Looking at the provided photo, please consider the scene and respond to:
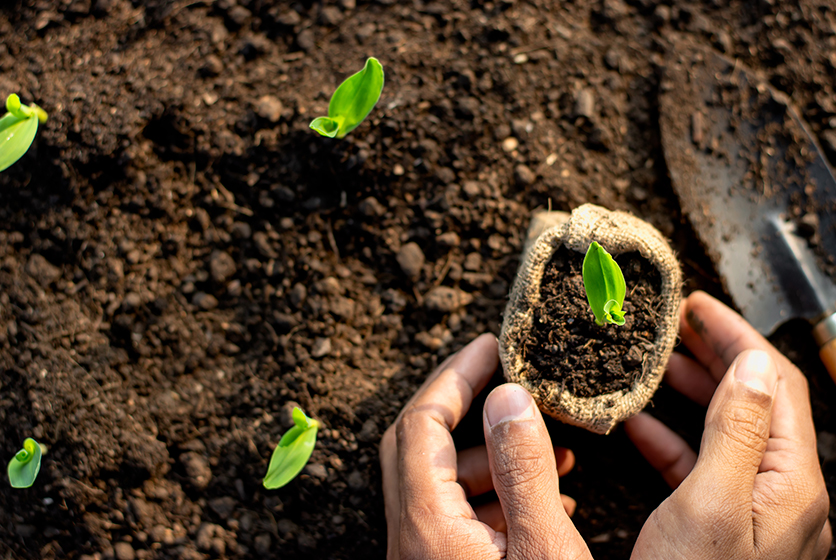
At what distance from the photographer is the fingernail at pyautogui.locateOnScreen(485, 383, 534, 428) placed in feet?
3.14

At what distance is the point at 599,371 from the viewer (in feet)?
3.37

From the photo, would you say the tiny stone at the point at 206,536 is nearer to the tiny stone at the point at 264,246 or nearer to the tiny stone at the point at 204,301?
the tiny stone at the point at 204,301

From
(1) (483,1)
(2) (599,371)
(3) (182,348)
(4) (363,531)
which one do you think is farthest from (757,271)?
(3) (182,348)

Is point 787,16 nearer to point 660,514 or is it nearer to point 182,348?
point 660,514

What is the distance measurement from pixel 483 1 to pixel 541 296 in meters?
0.84

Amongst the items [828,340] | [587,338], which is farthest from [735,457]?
[828,340]

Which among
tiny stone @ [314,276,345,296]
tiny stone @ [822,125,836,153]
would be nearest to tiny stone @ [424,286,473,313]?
tiny stone @ [314,276,345,296]

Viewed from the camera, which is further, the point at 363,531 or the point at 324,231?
the point at 324,231

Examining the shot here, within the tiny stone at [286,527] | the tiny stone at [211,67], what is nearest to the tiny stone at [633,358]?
the tiny stone at [286,527]

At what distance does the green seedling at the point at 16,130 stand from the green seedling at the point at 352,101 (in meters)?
0.62

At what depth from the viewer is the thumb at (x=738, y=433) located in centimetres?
94

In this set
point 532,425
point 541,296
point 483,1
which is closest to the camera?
point 532,425

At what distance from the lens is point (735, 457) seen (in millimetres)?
957

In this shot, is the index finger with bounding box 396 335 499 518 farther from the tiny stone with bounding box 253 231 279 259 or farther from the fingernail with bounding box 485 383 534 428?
the tiny stone with bounding box 253 231 279 259
